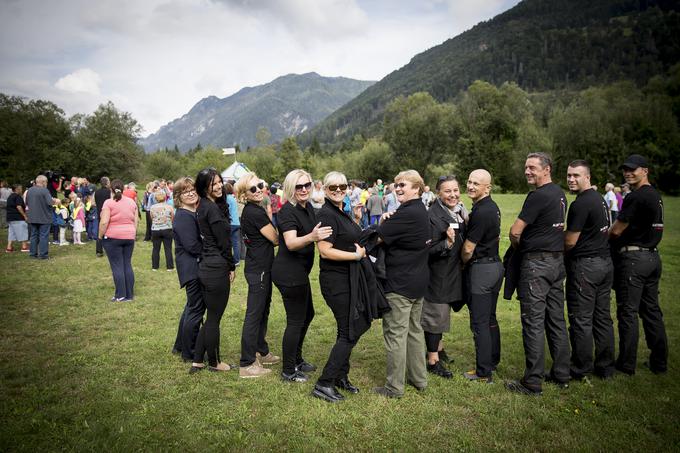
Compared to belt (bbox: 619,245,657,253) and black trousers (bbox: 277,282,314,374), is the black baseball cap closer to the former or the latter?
belt (bbox: 619,245,657,253)

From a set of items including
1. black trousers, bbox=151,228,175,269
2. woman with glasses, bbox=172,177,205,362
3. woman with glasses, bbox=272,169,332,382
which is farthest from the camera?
black trousers, bbox=151,228,175,269

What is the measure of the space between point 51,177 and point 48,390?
1501cm

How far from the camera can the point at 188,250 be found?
5.25 m

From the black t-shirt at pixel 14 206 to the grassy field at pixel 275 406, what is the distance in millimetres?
7750

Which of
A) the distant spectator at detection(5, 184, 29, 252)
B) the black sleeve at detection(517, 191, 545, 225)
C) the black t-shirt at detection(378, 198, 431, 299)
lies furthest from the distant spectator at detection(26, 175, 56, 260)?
the black sleeve at detection(517, 191, 545, 225)

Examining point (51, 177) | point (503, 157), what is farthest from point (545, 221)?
point (503, 157)

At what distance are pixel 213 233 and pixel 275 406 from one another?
207cm

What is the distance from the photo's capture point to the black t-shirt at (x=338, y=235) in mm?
4188

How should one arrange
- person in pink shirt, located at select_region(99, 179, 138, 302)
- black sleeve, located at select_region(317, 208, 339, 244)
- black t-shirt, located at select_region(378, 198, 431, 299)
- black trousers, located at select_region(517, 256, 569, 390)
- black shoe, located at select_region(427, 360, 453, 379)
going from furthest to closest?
person in pink shirt, located at select_region(99, 179, 138, 302)
black shoe, located at select_region(427, 360, 453, 379)
black trousers, located at select_region(517, 256, 569, 390)
black t-shirt, located at select_region(378, 198, 431, 299)
black sleeve, located at select_region(317, 208, 339, 244)

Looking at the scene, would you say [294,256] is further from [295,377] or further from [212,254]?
[295,377]

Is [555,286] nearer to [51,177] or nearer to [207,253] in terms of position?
[207,253]

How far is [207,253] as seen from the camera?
195 inches

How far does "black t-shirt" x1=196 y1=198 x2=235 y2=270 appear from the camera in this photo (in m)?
4.84

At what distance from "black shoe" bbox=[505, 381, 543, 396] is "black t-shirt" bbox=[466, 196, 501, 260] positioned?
5.01ft
